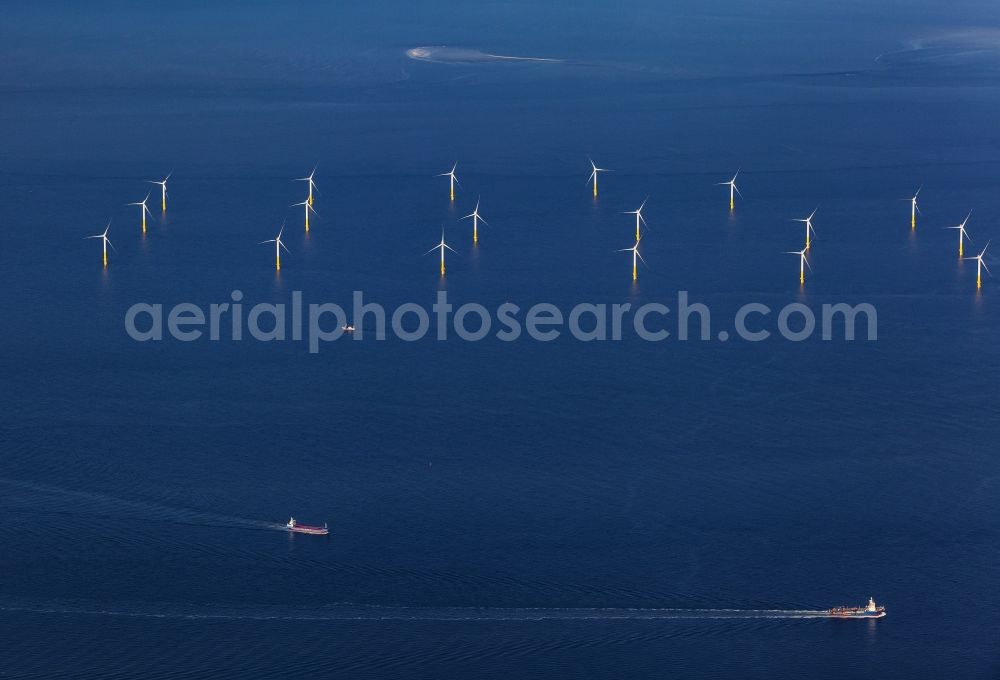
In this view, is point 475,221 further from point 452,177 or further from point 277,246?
point 277,246

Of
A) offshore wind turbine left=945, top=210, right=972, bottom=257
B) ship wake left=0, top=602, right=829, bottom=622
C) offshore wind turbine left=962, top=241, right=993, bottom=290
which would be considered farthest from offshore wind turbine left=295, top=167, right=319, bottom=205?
ship wake left=0, top=602, right=829, bottom=622

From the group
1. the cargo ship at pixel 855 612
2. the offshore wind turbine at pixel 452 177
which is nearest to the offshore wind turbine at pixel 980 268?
the offshore wind turbine at pixel 452 177

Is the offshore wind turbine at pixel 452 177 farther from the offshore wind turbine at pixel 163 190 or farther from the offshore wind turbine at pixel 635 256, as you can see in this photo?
the offshore wind turbine at pixel 163 190

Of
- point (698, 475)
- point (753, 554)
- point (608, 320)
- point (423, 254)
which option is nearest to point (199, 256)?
point (423, 254)

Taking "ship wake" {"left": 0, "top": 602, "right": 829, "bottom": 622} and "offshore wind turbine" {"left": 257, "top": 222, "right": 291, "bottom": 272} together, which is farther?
"offshore wind turbine" {"left": 257, "top": 222, "right": 291, "bottom": 272}

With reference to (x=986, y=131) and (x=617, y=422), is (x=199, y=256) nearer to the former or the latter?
(x=617, y=422)

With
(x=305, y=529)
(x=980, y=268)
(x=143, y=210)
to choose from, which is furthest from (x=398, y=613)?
(x=143, y=210)

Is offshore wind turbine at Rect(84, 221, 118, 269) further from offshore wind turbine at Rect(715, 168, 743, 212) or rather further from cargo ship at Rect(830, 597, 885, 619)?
cargo ship at Rect(830, 597, 885, 619)

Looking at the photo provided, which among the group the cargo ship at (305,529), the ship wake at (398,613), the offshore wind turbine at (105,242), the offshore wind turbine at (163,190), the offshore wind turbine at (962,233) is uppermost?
the offshore wind turbine at (163,190)
